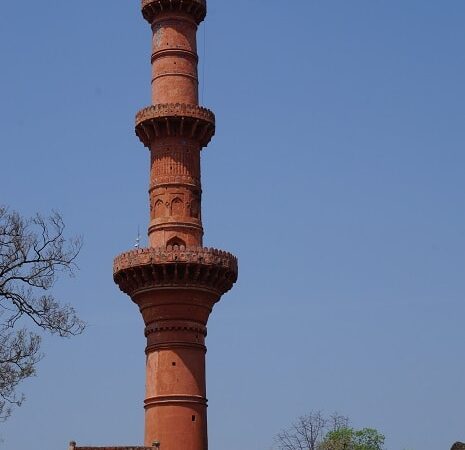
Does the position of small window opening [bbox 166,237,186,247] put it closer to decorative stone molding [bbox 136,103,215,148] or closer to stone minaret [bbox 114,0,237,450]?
stone minaret [bbox 114,0,237,450]

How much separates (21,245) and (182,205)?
12565 mm

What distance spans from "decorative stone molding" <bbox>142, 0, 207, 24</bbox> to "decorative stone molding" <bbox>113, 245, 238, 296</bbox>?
973 cm

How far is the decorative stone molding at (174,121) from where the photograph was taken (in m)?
36.6

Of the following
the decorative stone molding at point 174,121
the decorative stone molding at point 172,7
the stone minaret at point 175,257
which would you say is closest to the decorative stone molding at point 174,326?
the stone minaret at point 175,257

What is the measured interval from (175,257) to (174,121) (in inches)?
215

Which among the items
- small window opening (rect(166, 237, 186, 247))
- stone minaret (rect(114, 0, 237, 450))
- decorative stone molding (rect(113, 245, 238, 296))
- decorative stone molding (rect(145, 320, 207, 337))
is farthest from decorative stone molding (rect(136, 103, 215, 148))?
decorative stone molding (rect(145, 320, 207, 337))

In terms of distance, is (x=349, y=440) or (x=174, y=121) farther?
(x=349, y=440)

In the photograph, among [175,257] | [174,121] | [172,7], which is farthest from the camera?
[172,7]

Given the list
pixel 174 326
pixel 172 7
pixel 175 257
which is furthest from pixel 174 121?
pixel 174 326

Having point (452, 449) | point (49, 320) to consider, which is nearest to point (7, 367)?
point (49, 320)

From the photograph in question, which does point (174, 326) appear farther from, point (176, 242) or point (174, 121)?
point (174, 121)

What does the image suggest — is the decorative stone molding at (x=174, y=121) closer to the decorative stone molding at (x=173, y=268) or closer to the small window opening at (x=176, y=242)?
the small window opening at (x=176, y=242)

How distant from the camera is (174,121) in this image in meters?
36.7

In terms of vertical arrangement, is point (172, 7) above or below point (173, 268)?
above
